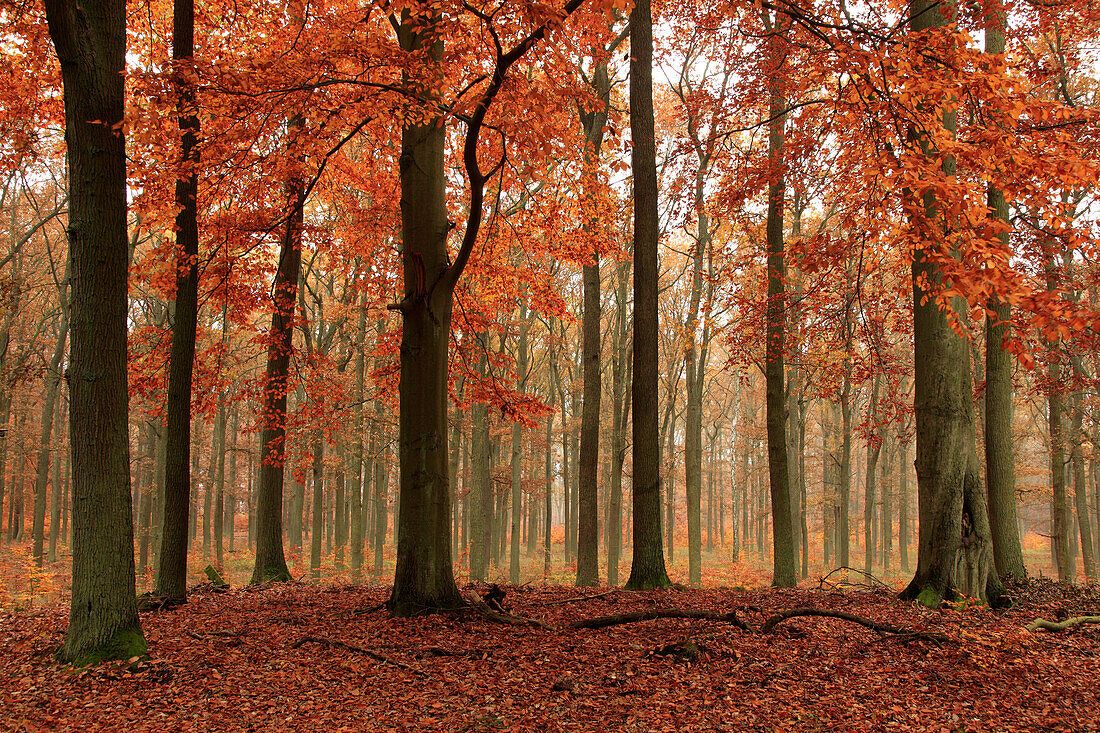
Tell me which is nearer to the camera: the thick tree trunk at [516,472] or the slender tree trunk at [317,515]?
the slender tree trunk at [317,515]

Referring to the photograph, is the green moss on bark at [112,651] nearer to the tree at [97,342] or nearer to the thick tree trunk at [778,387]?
the tree at [97,342]

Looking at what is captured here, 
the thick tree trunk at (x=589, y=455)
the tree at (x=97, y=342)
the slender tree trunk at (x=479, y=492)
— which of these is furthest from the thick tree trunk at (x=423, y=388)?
the slender tree trunk at (x=479, y=492)

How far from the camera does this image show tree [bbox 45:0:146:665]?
490 centimetres

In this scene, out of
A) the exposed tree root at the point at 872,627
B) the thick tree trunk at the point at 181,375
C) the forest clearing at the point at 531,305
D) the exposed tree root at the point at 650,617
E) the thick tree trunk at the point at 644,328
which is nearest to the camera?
the forest clearing at the point at 531,305

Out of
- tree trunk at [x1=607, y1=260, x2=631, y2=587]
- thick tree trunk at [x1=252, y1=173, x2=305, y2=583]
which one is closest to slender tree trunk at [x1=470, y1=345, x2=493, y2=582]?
tree trunk at [x1=607, y1=260, x2=631, y2=587]

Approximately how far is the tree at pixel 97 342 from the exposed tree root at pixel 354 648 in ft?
4.22

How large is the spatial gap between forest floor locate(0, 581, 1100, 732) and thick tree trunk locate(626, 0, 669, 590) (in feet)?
5.06

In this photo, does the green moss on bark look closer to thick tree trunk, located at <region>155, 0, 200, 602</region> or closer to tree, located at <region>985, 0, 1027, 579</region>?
thick tree trunk, located at <region>155, 0, 200, 602</region>

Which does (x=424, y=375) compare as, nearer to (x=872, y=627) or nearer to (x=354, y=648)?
(x=354, y=648)

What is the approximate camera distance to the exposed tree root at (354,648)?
195 inches

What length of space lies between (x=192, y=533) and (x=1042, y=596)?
3932 centimetres

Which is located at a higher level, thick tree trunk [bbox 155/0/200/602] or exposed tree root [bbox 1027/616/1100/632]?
thick tree trunk [bbox 155/0/200/602]

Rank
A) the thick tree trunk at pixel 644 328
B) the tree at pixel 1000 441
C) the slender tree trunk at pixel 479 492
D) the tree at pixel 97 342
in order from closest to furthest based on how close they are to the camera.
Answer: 1. the tree at pixel 97 342
2. the thick tree trunk at pixel 644 328
3. the tree at pixel 1000 441
4. the slender tree trunk at pixel 479 492

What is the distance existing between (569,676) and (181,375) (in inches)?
238
